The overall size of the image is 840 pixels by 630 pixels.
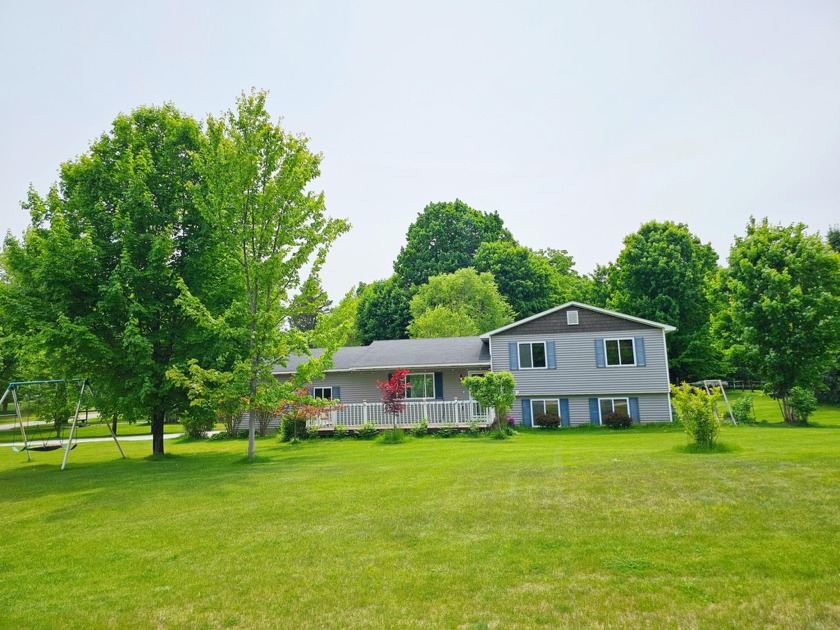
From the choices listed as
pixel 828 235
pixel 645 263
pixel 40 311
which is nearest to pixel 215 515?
pixel 40 311

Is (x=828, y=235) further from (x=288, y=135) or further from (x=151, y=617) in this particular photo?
(x=151, y=617)

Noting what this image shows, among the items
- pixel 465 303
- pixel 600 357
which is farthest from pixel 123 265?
pixel 465 303

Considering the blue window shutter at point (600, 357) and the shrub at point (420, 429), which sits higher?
the blue window shutter at point (600, 357)

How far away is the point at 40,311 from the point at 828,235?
178 feet

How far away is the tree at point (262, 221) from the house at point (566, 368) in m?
8.92

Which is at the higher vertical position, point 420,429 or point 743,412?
point 743,412

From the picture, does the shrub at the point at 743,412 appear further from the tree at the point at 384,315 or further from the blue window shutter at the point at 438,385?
the tree at the point at 384,315

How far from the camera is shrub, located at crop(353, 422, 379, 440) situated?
25.7 meters

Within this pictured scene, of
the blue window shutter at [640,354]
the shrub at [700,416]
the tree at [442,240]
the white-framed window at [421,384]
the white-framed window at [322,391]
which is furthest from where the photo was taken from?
the tree at [442,240]

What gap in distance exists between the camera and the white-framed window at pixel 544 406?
27.4 meters

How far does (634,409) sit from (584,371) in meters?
2.93

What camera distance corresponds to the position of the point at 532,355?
2781 centimetres

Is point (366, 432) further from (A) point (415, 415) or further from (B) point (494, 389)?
(B) point (494, 389)

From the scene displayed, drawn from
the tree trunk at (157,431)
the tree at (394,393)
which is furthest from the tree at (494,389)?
the tree trunk at (157,431)
